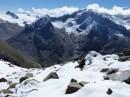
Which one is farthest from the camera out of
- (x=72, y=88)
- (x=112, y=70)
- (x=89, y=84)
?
(x=112, y=70)

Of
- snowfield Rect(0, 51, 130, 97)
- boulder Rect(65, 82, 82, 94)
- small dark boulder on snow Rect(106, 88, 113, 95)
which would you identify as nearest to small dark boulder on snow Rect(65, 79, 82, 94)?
boulder Rect(65, 82, 82, 94)

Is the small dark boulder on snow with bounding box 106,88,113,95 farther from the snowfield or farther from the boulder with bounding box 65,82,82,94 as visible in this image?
the boulder with bounding box 65,82,82,94

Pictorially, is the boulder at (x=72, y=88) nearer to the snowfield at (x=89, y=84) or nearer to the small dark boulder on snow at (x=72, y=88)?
the small dark boulder on snow at (x=72, y=88)

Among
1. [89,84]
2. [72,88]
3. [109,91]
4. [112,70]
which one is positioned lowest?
[109,91]

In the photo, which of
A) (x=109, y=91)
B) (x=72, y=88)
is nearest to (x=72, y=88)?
(x=72, y=88)

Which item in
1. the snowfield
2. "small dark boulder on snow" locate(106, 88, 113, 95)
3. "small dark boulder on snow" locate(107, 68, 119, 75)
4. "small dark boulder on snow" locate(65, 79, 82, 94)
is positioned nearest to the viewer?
"small dark boulder on snow" locate(106, 88, 113, 95)

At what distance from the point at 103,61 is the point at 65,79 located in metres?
6.24

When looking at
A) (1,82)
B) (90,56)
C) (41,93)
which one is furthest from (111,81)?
(1,82)

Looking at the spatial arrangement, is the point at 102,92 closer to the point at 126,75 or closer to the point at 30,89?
the point at 126,75

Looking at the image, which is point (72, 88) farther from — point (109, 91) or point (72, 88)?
point (109, 91)

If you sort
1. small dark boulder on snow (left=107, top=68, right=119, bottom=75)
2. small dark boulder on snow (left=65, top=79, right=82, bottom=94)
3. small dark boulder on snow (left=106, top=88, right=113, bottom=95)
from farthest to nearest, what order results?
small dark boulder on snow (left=107, top=68, right=119, bottom=75), small dark boulder on snow (left=65, top=79, right=82, bottom=94), small dark boulder on snow (left=106, top=88, right=113, bottom=95)

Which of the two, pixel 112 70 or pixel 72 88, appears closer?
pixel 72 88

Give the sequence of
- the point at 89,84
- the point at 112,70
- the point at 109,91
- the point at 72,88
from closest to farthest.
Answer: the point at 109,91 → the point at 89,84 → the point at 72,88 → the point at 112,70

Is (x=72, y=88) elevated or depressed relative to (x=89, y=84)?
elevated
